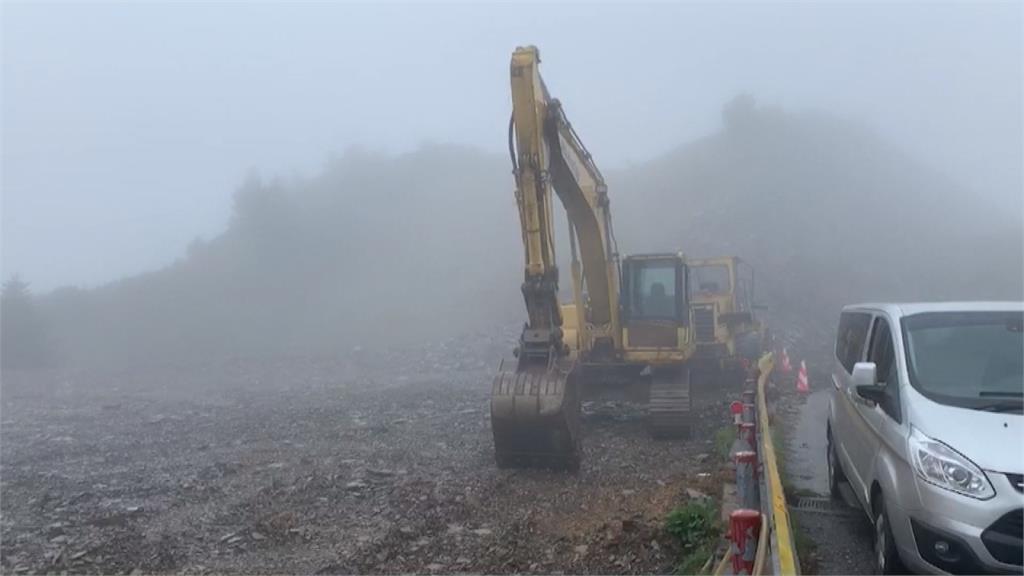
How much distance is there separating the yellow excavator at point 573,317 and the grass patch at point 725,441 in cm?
73

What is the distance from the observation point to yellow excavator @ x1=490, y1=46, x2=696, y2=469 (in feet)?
36.9

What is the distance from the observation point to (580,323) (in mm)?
14500

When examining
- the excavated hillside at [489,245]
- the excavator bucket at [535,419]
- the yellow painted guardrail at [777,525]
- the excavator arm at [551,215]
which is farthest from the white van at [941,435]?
the excavated hillside at [489,245]

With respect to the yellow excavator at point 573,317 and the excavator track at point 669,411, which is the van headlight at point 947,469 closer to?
the yellow excavator at point 573,317

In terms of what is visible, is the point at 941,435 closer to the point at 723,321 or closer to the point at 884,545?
the point at 884,545

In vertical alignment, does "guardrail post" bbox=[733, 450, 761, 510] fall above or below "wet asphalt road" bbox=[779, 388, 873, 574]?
above

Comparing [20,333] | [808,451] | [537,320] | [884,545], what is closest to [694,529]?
[884,545]

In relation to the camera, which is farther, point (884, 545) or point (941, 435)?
point (884, 545)

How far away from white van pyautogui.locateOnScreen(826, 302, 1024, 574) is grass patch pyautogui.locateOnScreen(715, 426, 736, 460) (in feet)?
12.5

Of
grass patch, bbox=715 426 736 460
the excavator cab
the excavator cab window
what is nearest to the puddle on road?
grass patch, bbox=715 426 736 460

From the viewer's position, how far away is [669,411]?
13.6 meters

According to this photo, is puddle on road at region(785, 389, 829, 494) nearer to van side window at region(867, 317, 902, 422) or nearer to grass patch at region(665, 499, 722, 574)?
grass patch at region(665, 499, 722, 574)

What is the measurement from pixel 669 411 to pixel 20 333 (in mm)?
31586

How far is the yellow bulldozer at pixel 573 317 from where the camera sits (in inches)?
444
